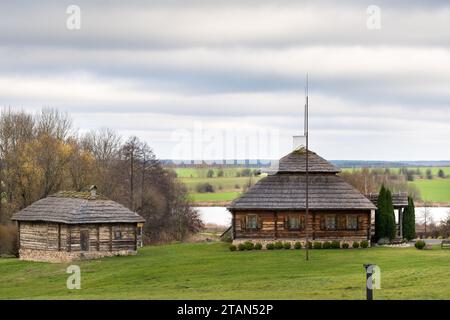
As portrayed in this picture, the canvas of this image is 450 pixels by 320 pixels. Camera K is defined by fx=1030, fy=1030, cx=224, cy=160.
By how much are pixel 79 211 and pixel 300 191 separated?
39.5ft

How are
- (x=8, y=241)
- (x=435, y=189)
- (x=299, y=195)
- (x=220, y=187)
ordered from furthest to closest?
(x=435, y=189) → (x=220, y=187) → (x=8, y=241) → (x=299, y=195)

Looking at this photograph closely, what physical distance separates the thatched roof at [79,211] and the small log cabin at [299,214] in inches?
230

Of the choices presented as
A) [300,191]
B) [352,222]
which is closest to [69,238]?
[300,191]

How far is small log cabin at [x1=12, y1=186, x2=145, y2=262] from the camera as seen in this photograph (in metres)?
54.4

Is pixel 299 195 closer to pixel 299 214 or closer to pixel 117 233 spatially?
pixel 299 214

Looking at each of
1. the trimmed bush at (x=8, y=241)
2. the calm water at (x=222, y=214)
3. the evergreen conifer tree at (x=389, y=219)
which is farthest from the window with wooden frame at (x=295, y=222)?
the calm water at (x=222, y=214)

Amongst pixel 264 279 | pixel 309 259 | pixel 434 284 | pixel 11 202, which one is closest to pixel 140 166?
pixel 11 202

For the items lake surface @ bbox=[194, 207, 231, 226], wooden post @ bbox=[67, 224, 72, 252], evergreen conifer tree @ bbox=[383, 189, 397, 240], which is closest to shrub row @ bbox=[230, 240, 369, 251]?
evergreen conifer tree @ bbox=[383, 189, 397, 240]

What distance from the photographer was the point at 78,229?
179 feet

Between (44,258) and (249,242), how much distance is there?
437 inches

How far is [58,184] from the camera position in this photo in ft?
269

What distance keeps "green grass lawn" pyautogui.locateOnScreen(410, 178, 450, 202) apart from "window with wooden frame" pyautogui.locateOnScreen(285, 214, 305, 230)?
80218 mm

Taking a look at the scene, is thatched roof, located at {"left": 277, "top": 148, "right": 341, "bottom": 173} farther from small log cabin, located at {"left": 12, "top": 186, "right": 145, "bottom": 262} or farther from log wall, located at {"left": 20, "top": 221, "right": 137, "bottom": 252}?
log wall, located at {"left": 20, "top": 221, "right": 137, "bottom": 252}

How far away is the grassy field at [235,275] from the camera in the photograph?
113ft
